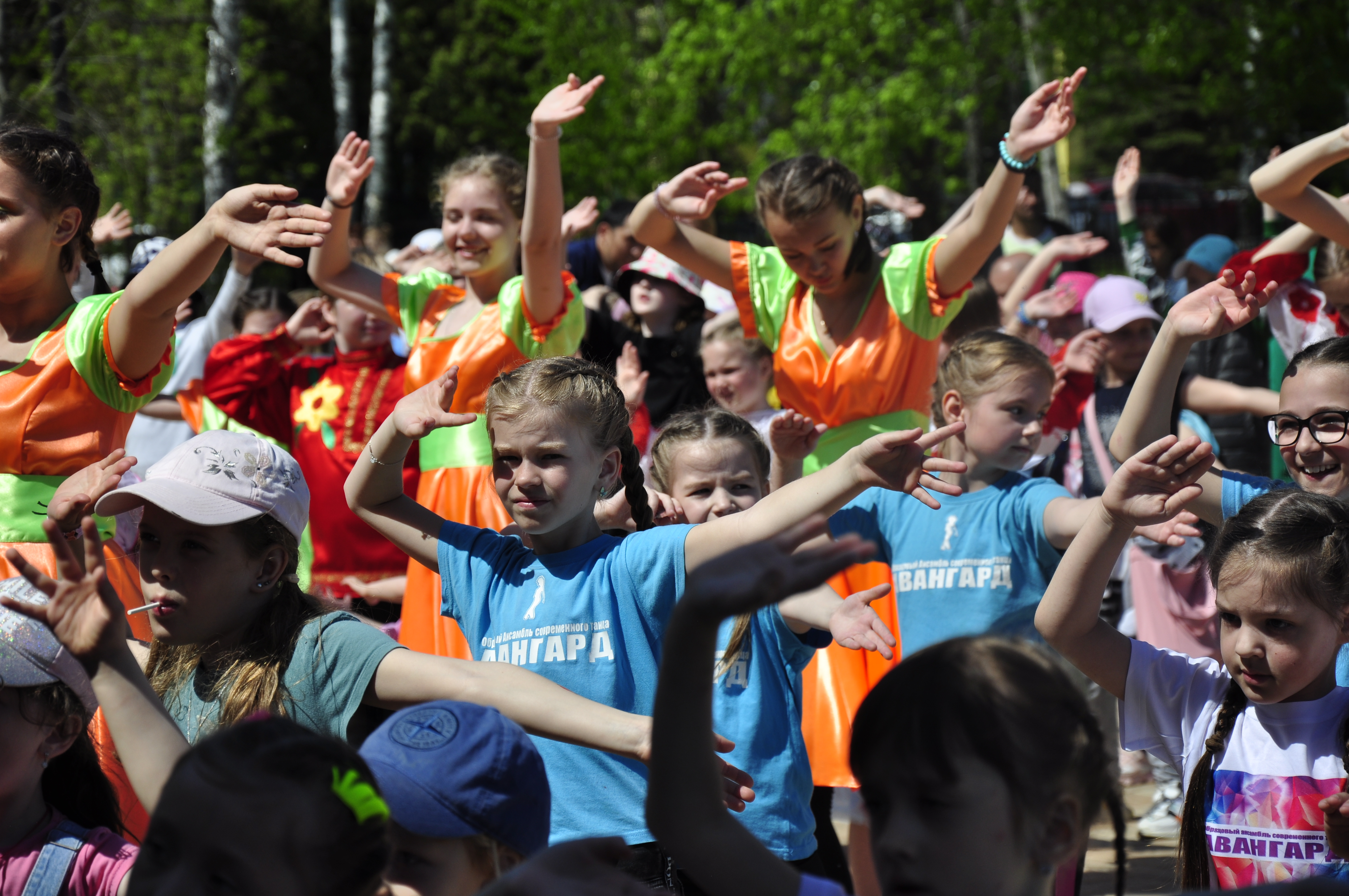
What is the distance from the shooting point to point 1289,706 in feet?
8.67

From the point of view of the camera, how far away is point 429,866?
197 cm

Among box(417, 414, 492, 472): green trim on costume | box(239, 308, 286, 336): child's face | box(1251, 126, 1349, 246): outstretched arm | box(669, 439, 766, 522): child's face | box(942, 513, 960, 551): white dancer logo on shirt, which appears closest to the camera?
box(669, 439, 766, 522): child's face

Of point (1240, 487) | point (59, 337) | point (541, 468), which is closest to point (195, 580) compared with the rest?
point (541, 468)

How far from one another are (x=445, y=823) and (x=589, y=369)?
57.5 inches

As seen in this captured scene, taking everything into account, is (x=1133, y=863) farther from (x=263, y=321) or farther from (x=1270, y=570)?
(x=263, y=321)

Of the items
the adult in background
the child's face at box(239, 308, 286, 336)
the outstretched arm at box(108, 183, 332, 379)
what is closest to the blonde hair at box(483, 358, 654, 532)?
the outstretched arm at box(108, 183, 332, 379)

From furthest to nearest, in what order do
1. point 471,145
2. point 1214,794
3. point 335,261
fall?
1. point 471,145
2. point 335,261
3. point 1214,794

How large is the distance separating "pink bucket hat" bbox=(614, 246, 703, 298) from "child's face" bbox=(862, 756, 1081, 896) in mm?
5037

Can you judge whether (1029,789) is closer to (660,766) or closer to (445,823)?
(660,766)

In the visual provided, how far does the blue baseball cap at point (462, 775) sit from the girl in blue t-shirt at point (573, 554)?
80cm

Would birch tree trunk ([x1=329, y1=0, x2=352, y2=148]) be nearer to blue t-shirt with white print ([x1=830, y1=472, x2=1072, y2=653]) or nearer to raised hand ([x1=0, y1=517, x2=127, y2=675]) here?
blue t-shirt with white print ([x1=830, y1=472, x2=1072, y2=653])

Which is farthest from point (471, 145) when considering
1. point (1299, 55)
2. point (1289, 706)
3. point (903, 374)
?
point (1289, 706)

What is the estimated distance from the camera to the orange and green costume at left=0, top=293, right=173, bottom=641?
3422mm

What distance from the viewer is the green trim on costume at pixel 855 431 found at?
15.4 feet
